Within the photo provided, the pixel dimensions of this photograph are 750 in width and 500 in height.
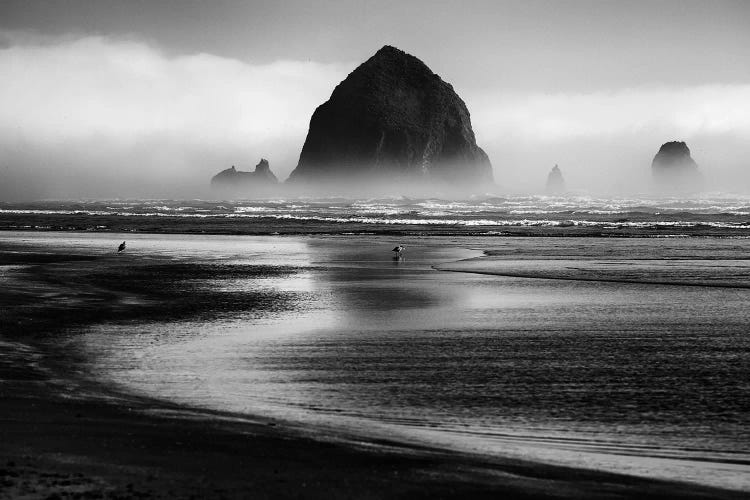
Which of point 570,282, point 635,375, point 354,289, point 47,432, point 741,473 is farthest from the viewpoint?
point 570,282

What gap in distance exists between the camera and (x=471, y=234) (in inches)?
2176

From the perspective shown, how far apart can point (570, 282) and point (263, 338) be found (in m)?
13.1

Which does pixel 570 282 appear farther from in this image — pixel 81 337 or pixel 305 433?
pixel 305 433

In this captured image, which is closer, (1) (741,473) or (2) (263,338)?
(1) (741,473)

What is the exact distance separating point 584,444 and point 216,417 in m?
4.05

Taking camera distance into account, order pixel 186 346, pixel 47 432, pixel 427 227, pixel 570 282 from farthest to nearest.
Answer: pixel 427 227 → pixel 570 282 → pixel 186 346 → pixel 47 432

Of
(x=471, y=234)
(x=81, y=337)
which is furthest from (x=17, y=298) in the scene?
(x=471, y=234)

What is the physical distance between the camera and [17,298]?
20672mm

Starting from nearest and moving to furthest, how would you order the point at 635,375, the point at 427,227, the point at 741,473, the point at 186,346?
the point at 741,473 → the point at 635,375 → the point at 186,346 → the point at 427,227

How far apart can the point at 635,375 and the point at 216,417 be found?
6037 mm

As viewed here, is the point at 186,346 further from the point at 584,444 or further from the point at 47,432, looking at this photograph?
the point at 584,444

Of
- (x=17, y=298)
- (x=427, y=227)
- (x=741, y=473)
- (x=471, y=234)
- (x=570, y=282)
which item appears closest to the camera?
(x=741, y=473)

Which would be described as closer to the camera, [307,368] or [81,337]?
[307,368]

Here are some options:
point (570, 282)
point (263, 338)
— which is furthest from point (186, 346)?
point (570, 282)
